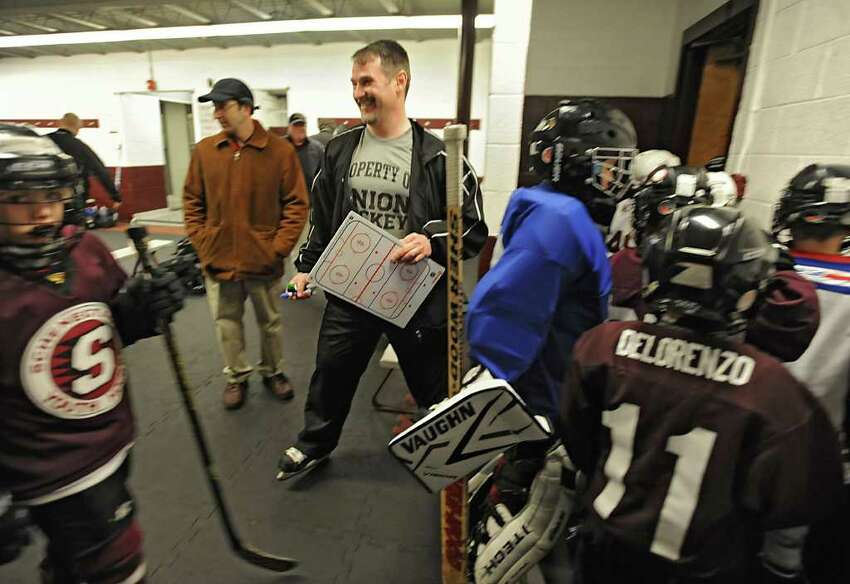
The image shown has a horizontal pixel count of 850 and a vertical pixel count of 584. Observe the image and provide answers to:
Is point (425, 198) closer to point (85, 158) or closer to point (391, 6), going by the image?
point (85, 158)

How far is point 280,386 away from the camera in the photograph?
262 cm

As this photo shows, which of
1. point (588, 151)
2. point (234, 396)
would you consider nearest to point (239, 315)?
point (234, 396)

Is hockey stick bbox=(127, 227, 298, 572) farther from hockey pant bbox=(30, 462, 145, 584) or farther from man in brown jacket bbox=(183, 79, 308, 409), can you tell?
man in brown jacket bbox=(183, 79, 308, 409)

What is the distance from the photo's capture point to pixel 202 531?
175 centimetres

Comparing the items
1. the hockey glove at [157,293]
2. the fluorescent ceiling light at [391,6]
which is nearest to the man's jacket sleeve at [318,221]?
the hockey glove at [157,293]

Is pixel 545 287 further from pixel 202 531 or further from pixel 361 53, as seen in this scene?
pixel 202 531

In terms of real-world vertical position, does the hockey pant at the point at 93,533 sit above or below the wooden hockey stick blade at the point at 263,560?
above

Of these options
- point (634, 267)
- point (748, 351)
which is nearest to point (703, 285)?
point (748, 351)

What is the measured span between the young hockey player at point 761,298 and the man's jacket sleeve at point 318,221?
113 centimetres

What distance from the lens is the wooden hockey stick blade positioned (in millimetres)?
1573

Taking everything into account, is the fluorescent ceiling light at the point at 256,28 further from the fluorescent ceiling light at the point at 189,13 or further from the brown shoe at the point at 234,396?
the brown shoe at the point at 234,396

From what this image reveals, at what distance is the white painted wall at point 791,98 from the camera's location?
→ 70.7 inches

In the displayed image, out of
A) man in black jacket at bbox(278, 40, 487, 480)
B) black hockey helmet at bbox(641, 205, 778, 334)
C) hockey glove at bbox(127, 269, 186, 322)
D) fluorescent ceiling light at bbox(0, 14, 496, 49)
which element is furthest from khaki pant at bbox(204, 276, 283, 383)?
fluorescent ceiling light at bbox(0, 14, 496, 49)

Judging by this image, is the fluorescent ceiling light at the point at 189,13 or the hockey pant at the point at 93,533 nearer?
the hockey pant at the point at 93,533
